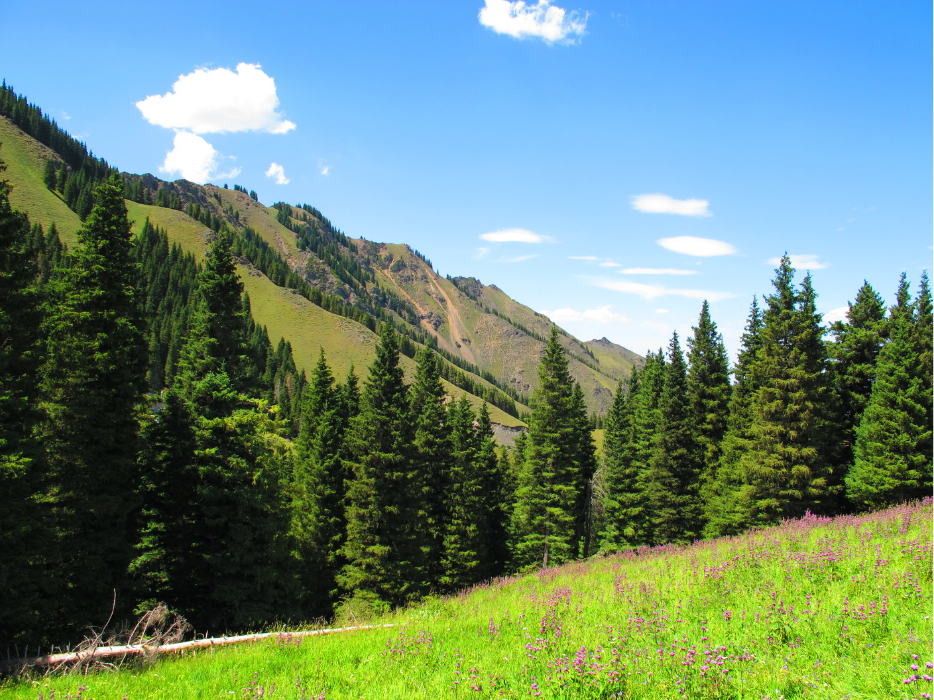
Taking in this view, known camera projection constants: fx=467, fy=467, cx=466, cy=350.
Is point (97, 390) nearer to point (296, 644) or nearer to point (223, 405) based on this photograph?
point (223, 405)

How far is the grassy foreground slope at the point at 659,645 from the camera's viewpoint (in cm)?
523

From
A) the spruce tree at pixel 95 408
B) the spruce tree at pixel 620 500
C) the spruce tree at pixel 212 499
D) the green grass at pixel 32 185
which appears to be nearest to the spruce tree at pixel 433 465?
the spruce tree at pixel 212 499

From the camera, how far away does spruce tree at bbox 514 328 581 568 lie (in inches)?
1288

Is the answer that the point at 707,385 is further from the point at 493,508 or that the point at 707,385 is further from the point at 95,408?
the point at 95,408

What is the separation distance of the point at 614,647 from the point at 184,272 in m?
203

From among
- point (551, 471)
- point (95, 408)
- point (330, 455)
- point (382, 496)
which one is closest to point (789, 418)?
point (551, 471)

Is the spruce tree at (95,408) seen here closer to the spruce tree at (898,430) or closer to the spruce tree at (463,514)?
the spruce tree at (463,514)

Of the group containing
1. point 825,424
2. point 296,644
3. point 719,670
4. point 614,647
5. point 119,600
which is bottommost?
point 119,600

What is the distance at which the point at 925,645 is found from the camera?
498cm

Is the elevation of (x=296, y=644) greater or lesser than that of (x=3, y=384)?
lesser

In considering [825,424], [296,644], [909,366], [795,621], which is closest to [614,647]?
[795,621]

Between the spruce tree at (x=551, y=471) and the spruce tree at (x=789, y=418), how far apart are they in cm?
1101

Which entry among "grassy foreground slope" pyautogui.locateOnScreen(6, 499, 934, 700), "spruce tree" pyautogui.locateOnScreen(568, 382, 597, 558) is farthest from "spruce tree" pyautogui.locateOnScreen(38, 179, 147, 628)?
"spruce tree" pyautogui.locateOnScreen(568, 382, 597, 558)

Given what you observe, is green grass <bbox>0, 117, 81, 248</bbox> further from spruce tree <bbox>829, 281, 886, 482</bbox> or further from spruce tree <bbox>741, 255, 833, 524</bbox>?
spruce tree <bbox>829, 281, 886, 482</bbox>
